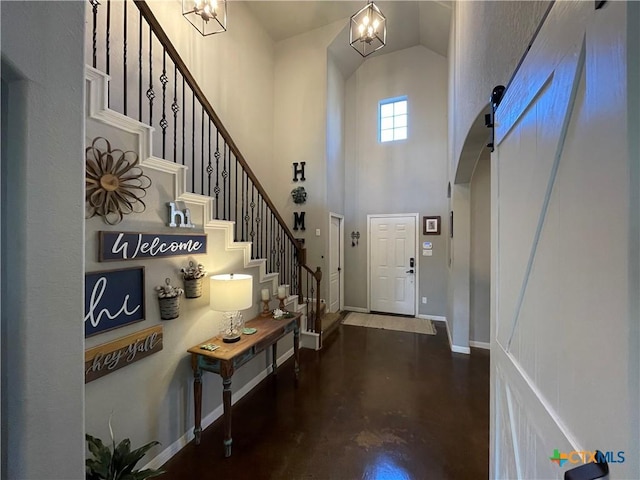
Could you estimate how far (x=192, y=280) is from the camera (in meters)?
1.94

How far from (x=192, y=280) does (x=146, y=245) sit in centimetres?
42

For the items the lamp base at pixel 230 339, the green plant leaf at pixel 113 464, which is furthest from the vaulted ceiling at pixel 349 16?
the green plant leaf at pixel 113 464

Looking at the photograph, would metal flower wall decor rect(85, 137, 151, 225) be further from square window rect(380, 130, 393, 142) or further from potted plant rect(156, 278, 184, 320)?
square window rect(380, 130, 393, 142)

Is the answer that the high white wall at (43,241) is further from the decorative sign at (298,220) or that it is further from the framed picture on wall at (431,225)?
the framed picture on wall at (431,225)

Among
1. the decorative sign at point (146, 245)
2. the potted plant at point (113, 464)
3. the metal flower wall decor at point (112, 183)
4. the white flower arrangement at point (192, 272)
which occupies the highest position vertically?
the metal flower wall decor at point (112, 183)

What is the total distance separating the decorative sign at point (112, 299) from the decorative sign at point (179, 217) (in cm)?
36

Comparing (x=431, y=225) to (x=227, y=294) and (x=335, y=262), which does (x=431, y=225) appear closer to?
(x=335, y=262)

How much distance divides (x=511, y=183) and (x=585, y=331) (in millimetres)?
696

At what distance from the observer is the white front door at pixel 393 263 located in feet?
16.7

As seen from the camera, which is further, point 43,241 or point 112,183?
point 112,183

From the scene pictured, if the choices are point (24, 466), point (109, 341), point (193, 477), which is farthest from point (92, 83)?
point (193, 477)

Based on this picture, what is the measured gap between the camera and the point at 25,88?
709 mm

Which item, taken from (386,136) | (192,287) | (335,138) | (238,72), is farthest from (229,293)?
(386,136)

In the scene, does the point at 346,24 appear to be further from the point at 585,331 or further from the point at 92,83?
the point at 585,331
